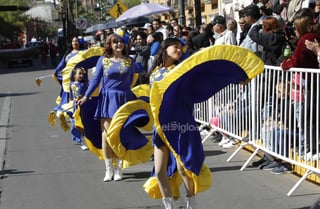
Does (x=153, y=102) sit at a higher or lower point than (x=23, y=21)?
higher

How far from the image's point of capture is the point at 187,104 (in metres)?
6.52

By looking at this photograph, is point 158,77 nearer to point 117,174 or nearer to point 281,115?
point 281,115

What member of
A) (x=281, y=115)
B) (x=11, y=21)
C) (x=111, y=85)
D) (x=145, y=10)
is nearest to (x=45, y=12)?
(x=11, y=21)

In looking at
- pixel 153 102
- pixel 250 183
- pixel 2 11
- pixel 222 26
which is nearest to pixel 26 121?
pixel 222 26

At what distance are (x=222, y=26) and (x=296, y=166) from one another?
4.71 m

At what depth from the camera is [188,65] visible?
628cm

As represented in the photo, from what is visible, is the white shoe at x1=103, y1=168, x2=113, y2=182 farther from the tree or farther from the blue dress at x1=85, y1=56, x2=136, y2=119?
the tree

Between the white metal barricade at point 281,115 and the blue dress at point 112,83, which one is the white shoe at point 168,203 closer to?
the white metal barricade at point 281,115

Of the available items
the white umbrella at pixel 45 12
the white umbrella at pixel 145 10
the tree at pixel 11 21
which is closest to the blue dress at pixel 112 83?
the white umbrella at pixel 145 10

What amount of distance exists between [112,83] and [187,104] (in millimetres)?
2508

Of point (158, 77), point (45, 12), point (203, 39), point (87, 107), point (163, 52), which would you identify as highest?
point (163, 52)

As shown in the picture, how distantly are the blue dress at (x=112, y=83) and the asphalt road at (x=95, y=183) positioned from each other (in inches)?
36.3

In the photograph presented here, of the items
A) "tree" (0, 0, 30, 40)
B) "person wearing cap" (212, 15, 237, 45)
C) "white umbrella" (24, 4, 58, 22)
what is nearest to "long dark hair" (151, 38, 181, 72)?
"person wearing cap" (212, 15, 237, 45)

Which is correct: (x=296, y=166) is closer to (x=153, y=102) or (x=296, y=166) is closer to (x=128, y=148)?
(x=128, y=148)
